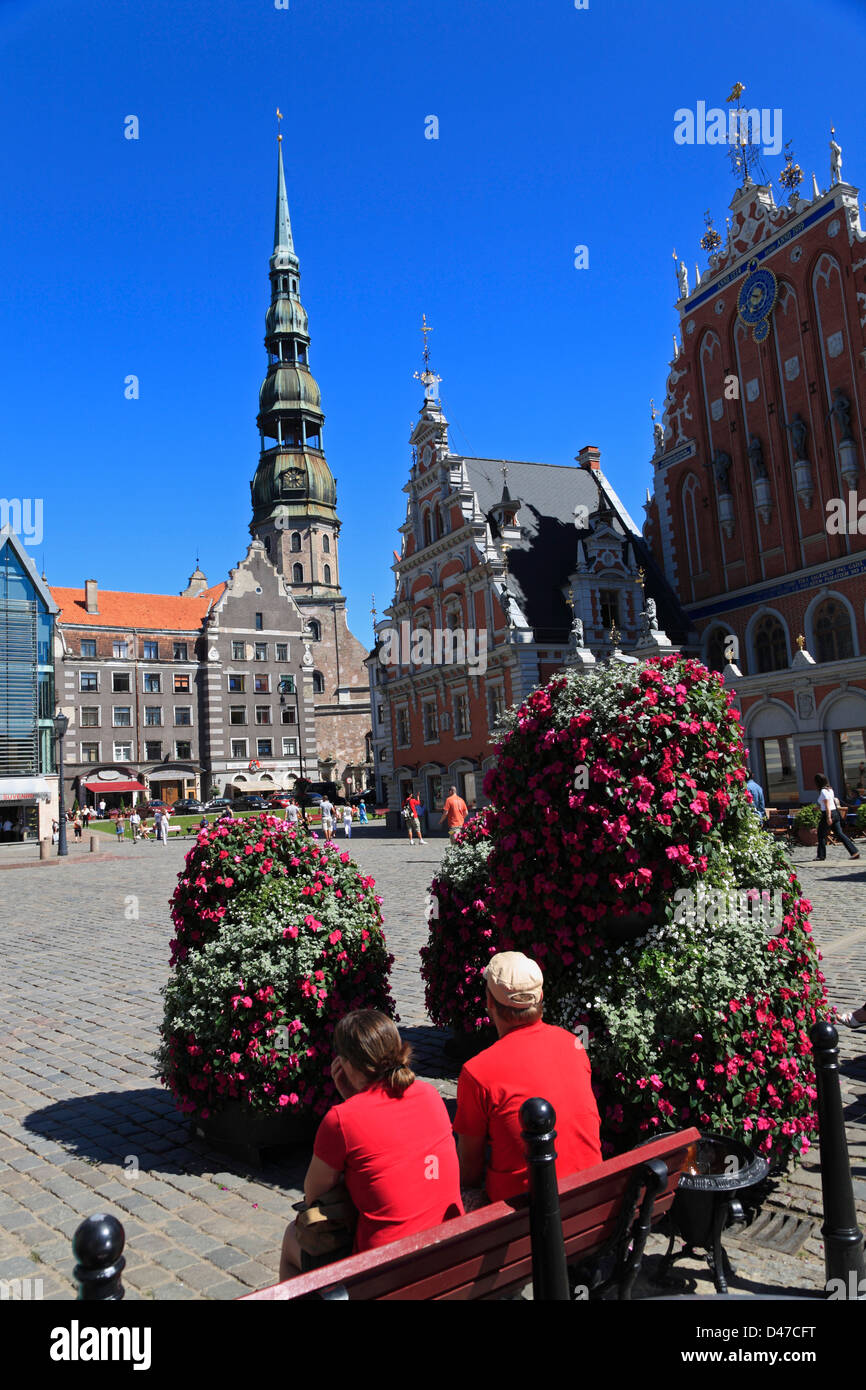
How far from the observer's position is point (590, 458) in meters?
46.5

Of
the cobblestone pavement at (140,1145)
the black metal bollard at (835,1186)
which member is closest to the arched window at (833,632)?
the cobblestone pavement at (140,1145)

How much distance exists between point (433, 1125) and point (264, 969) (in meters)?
2.27

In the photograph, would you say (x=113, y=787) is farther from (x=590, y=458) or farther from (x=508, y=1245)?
(x=508, y=1245)

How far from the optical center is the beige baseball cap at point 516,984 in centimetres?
391

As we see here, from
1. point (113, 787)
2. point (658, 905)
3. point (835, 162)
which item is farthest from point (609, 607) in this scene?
point (113, 787)

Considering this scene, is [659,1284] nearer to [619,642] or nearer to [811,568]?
[811,568]

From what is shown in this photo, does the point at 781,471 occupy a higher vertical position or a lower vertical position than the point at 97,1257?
higher

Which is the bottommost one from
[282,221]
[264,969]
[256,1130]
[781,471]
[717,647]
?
[256,1130]

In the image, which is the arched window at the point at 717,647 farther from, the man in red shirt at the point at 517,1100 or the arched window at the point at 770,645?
the man in red shirt at the point at 517,1100

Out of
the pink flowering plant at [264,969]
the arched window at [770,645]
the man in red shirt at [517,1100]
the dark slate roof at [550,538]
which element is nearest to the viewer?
the man in red shirt at [517,1100]

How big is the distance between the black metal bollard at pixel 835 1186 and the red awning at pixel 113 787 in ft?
211
